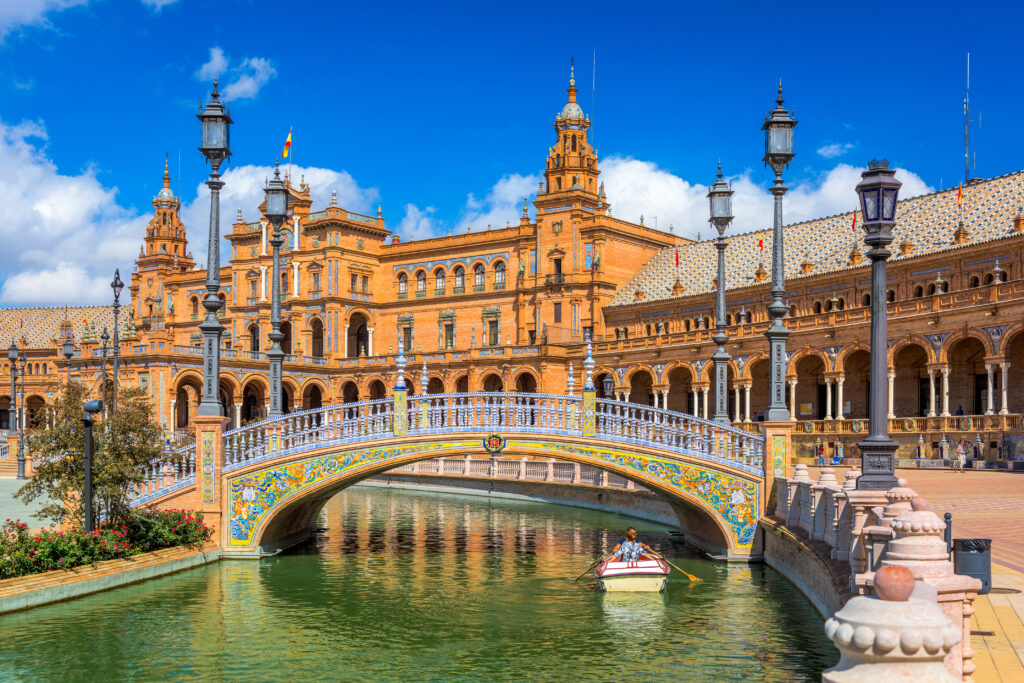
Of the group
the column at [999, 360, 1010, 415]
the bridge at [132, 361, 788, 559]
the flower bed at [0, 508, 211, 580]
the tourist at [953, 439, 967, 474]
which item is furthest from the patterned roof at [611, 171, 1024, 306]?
the flower bed at [0, 508, 211, 580]

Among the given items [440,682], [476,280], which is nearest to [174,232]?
[476,280]

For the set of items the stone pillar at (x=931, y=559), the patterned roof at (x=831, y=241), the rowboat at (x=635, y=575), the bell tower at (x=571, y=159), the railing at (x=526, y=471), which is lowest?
the railing at (x=526, y=471)

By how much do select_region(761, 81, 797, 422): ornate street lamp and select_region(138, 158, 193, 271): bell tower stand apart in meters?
73.6

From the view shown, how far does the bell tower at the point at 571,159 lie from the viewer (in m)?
64.3

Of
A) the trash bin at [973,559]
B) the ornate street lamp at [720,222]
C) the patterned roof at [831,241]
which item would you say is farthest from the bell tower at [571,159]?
the trash bin at [973,559]

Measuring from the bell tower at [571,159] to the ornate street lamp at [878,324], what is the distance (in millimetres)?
51375

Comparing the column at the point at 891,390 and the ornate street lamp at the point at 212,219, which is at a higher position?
the ornate street lamp at the point at 212,219

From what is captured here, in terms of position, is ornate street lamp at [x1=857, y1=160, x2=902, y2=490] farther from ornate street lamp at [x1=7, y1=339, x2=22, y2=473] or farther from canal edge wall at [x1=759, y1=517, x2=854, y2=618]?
ornate street lamp at [x1=7, y1=339, x2=22, y2=473]

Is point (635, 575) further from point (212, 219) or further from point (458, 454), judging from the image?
point (212, 219)

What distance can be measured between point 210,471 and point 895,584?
17865 mm

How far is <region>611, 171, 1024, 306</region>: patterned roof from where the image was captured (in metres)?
43.8

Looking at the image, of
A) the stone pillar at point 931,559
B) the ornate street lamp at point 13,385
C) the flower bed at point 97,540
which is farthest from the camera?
the ornate street lamp at point 13,385

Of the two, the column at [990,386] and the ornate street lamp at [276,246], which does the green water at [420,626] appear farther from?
the column at [990,386]

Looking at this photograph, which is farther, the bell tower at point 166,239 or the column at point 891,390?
the bell tower at point 166,239
